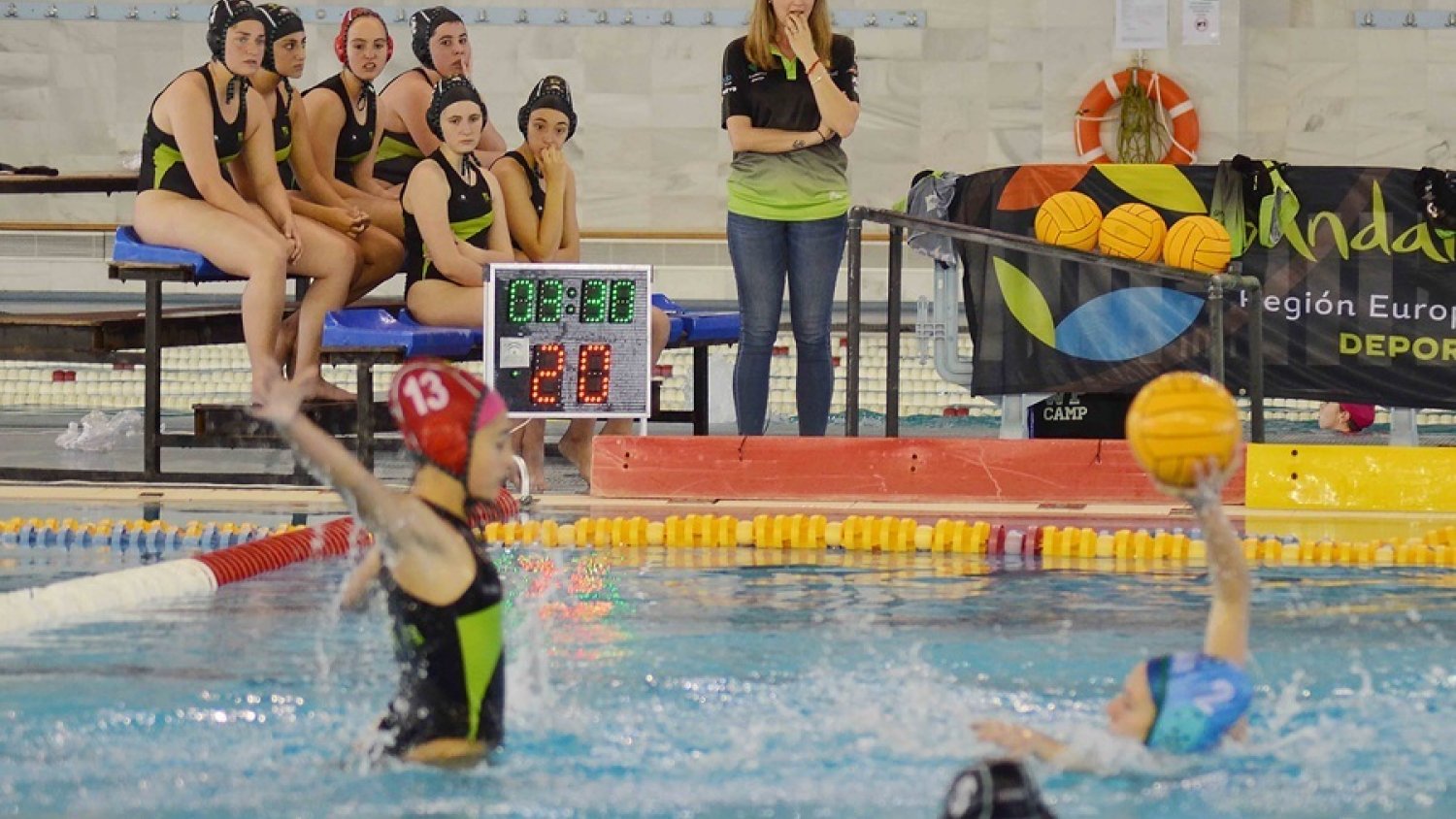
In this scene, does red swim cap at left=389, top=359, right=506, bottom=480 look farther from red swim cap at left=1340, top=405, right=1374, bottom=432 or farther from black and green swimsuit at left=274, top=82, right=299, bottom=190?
red swim cap at left=1340, top=405, right=1374, bottom=432

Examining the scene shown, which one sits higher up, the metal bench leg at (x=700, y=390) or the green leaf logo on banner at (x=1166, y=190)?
the green leaf logo on banner at (x=1166, y=190)

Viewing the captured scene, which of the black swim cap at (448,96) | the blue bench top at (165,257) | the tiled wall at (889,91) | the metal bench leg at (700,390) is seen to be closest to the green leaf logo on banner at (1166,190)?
the metal bench leg at (700,390)

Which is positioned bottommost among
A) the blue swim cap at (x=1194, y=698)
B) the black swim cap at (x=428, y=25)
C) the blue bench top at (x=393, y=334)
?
the blue swim cap at (x=1194, y=698)

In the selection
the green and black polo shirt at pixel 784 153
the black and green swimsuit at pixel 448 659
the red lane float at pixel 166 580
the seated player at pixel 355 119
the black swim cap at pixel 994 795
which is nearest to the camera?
the black swim cap at pixel 994 795

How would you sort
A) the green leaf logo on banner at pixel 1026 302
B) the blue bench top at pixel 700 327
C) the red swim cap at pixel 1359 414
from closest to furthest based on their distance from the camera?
1. the green leaf logo on banner at pixel 1026 302
2. the blue bench top at pixel 700 327
3. the red swim cap at pixel 1359 414

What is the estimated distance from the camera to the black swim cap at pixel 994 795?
2232mm

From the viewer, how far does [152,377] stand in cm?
699

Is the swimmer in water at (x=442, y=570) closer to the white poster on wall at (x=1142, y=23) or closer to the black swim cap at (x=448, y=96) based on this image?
the black swim cap at (x=448, y=96)

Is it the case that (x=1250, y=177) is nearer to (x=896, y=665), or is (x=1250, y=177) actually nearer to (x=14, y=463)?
(x=896, y=665)

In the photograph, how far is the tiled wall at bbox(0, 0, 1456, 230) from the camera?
13.6 metres

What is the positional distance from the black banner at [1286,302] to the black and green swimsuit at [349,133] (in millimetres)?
2428

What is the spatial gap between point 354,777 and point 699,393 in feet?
16.8

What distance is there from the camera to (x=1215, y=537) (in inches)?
119

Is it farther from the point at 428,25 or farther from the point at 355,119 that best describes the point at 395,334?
the point at 428,25
